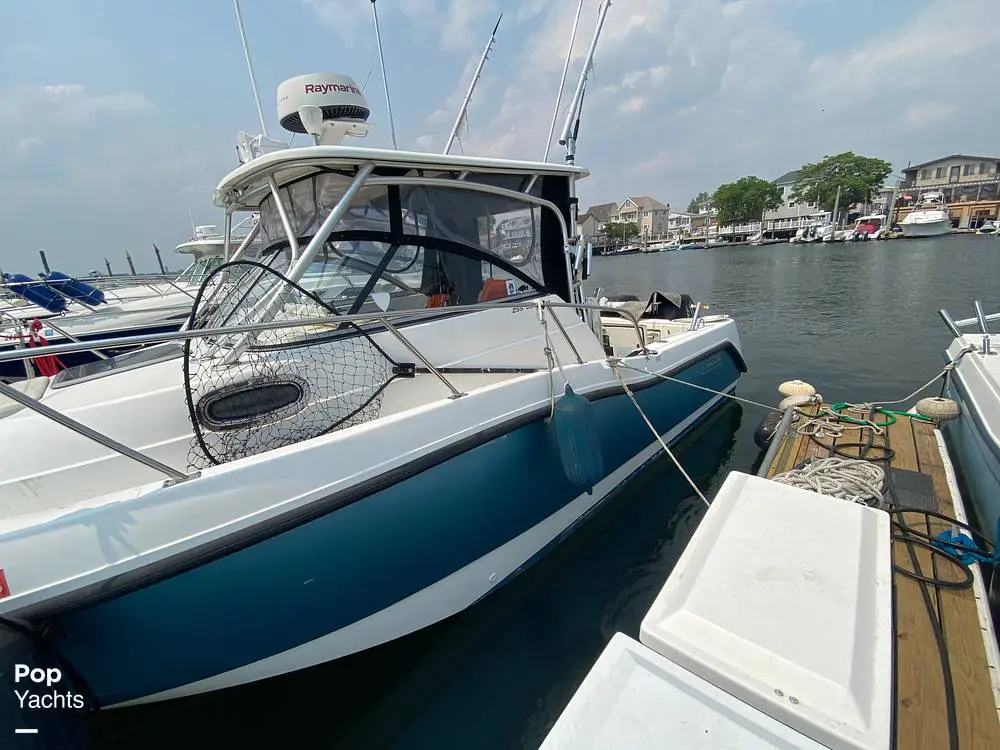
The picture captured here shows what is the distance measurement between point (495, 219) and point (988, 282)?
1973 cm

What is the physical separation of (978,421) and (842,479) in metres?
1.54

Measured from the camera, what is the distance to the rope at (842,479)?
2686 mm

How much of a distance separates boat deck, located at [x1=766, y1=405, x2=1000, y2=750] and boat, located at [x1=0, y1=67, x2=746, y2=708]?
4.80 ft

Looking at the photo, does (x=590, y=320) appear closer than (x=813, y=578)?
No

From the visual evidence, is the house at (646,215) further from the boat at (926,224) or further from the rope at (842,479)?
the rope at (842,479)

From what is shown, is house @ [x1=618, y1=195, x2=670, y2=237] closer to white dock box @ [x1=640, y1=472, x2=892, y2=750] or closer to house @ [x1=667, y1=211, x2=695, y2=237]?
house @ [x1=667, y1=211, x2=695, y2=237]

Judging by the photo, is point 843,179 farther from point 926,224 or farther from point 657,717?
point 657,717

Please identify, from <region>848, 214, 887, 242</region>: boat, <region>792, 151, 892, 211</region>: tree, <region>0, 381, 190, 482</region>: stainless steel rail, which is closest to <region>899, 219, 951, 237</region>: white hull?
<region>848, 214, 887, 242</region>: boat

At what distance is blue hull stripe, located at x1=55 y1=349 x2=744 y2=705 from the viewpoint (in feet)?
5.65

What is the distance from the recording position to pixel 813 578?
60.6 inches

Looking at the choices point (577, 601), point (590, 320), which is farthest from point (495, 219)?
point (577, 601)

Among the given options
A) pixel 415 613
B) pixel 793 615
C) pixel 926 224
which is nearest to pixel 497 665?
pixel 415 613

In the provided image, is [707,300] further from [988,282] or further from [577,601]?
[577,601]

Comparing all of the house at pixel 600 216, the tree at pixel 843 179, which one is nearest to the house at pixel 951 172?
the tree at pixel 843 179
